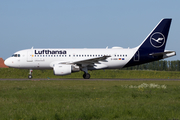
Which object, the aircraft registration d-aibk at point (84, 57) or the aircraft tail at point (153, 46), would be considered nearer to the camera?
the aircraft registration d-aibk at point (84, 57)

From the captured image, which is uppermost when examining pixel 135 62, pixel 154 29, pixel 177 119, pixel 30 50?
pixel 154 29

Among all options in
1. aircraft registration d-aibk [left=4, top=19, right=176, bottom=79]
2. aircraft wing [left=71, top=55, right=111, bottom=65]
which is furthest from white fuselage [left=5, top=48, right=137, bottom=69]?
aircraft wing [left=71, top=55, right=111, bottom=65]

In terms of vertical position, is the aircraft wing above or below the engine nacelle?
above

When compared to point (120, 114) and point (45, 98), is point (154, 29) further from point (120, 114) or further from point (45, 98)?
point (120, 114)

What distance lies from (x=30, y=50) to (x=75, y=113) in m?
24.8

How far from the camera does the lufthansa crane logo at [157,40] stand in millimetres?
33625

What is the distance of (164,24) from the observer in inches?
1325

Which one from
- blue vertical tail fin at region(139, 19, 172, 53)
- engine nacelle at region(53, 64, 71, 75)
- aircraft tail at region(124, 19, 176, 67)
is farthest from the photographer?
blue vertical tail fin at region(139, 19, 172, 53)

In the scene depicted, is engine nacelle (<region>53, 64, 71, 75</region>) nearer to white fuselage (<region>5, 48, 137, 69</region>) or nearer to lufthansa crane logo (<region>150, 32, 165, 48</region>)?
white fuselage (<region>5, 48, 137, 69</region>)

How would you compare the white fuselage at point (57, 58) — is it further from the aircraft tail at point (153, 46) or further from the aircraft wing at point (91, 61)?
the aircraft wing at point (91, 61)

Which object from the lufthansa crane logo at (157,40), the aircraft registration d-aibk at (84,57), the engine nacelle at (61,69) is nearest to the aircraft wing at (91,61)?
the aircraft registration d-aibk at (84,57)

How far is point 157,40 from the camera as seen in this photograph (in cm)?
3366

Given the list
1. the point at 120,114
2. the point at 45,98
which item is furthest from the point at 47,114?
the point at 45,98

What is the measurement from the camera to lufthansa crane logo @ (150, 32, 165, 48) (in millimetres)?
33625
